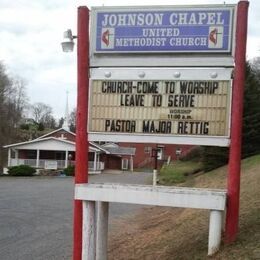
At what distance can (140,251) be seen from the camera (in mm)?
10227

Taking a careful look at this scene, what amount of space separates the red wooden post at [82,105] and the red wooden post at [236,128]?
7.12 ft

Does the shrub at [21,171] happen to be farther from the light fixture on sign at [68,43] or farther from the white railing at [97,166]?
the light fixture on sign at [68,43]

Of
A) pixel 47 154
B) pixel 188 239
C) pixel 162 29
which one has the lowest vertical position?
pixel 47 154

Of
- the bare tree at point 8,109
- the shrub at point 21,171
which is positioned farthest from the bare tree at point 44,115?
the shrub at point 21,171

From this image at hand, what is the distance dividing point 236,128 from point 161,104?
118 cm

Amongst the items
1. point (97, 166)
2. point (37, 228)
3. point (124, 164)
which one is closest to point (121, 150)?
point (124, 164)

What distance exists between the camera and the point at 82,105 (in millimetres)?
8156

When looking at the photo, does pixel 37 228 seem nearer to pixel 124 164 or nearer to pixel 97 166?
pixel 97 166

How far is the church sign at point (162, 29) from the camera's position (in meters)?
7.79

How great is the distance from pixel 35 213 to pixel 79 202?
11.7 meters

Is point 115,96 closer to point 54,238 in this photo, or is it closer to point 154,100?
point 154,100

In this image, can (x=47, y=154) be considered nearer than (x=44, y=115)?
Yes

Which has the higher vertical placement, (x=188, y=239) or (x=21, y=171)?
(x=188, y=239)

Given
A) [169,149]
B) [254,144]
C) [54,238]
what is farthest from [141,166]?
[54,238]
